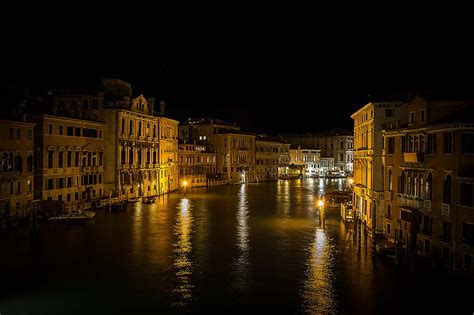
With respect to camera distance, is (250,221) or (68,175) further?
(68,175)

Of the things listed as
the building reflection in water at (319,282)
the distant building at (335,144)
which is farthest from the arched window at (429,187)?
the distant building at (335,144)

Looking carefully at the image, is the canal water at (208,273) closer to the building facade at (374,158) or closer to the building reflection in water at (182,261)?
the building reflection in water at (182,261)

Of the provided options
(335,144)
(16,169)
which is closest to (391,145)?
(16,169)


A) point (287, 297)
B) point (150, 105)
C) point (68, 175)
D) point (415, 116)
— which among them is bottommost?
point (287, 297)

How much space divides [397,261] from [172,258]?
10054 millimetres

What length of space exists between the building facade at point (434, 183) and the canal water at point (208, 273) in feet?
4.70

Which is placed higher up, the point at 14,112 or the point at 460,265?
the point at 14,112

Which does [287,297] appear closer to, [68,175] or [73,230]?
[73,230]

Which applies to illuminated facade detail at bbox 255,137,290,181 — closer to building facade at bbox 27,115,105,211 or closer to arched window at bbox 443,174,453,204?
building facade at bbox 27,115,105,211

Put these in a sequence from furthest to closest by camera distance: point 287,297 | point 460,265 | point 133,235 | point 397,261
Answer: point 133,235, point 397,261, point 460,265, point 287,297

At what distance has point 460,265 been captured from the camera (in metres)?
21.2

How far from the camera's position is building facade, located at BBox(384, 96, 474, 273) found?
21.3 metres

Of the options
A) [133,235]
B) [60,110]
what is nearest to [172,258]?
[133,235]

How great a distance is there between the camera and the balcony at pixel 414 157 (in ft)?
81.8
